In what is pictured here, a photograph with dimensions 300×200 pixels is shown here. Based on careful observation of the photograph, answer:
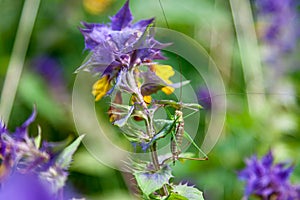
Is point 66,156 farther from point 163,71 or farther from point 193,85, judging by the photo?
point 193,85

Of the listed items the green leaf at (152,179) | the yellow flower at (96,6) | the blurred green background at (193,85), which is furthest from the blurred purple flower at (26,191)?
the yellow flower at (96,6)

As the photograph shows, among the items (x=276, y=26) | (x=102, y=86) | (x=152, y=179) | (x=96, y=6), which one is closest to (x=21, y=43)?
(x=96, y=6)

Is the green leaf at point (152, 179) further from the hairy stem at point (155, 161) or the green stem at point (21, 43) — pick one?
the green stem at point (21, 43)

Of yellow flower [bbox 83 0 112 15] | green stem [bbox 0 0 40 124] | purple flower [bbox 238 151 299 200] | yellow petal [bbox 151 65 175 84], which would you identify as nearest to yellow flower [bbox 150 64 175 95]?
yellow petal [bbox 151 65 175 84]

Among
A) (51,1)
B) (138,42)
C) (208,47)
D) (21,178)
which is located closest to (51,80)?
(51,1)

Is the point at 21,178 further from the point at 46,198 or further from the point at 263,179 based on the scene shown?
the point at 263,179

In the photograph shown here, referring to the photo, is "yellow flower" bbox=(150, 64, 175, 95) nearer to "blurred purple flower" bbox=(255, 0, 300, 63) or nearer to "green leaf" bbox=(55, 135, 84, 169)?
"green leaf" bbox=(55, 135, 84, 169)
